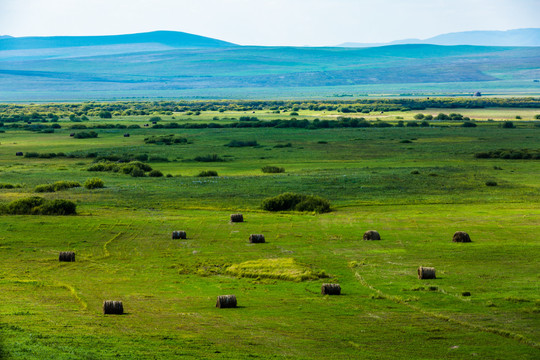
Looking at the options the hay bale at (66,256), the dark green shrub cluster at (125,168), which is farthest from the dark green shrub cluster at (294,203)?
the dark green shrub cluster at (125,168)

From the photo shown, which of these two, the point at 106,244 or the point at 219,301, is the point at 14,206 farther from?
the point at 219,301

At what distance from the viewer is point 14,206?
46.4m

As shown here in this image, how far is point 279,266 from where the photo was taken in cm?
3173

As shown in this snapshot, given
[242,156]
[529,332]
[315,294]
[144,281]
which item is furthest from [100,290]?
[242,156]

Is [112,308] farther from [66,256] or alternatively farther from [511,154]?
[511,154]

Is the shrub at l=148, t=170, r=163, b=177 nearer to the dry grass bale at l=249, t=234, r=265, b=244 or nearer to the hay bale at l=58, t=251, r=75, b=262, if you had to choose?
the dry grass bale at l=249, t=234, r=265, b=244

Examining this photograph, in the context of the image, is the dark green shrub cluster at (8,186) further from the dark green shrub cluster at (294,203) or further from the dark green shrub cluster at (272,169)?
the dark green shrub cluster at (272,169)

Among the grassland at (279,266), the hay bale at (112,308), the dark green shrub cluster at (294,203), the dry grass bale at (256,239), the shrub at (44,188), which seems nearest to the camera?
the grassland at (279,266)

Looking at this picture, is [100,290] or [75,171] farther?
[75,171]

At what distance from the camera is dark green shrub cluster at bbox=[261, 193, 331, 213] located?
4794cm

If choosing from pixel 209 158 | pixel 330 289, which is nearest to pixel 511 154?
pixel 209 158

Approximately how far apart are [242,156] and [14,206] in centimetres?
3755

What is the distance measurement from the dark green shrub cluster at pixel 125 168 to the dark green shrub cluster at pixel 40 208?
1861cm

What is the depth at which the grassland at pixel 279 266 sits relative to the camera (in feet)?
71.3
